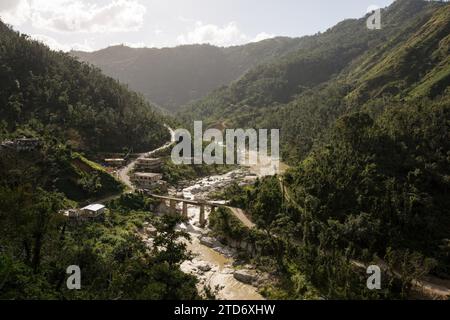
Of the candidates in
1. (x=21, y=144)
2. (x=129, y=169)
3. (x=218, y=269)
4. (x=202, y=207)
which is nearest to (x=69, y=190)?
(x=21, y=144)

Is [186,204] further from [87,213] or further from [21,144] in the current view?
[21,144]

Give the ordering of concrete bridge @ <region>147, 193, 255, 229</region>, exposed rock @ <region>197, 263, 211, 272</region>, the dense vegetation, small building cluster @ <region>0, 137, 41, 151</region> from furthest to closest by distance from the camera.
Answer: small building cluster @ <region>0, 137, 41, 151</region> → concrete bridge @ <region>147, 193, 255, 229</region> → exposed rock @ <region>197, 263, 211, 272</region> → the dense vegetation

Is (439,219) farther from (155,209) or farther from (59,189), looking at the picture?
(59,189)

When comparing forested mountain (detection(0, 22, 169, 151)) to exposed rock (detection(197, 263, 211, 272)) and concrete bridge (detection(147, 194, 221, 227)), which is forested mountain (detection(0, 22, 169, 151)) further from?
exposed rock (detection(197, 263, 211, 272))

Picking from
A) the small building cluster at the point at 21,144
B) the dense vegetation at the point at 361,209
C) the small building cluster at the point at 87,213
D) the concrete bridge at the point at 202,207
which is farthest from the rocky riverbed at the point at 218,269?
the small building cluster at the point at 21,144

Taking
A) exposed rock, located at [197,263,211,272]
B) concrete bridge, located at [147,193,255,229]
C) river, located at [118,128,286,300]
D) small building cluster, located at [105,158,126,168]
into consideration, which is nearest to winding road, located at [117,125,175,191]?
river, located at [118,128,286,300]
